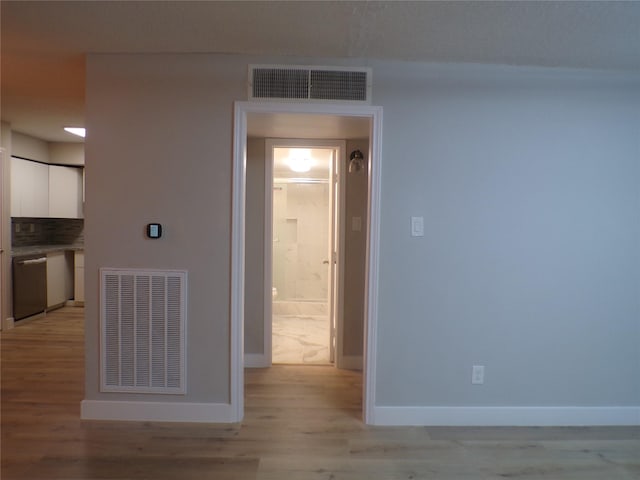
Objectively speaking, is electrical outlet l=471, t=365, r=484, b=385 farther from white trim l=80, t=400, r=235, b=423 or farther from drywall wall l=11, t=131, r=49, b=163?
drywall wall l=11, t=131, r=49, b=163

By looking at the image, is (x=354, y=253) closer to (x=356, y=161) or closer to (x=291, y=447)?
(x=356, y=161)

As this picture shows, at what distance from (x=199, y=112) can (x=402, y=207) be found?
1.42 m

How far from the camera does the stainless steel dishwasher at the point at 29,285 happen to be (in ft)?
15.0

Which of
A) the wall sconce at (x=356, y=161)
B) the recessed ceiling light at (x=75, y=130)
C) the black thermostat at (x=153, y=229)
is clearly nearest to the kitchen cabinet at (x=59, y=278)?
the recessed ceiling light at (x=75, y=130)

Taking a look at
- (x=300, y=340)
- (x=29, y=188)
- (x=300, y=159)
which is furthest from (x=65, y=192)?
(x=300, y=340)

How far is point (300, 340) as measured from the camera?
14.4ft

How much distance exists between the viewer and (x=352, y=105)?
2.42 m

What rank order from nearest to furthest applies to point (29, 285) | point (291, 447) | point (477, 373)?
1. point (291, 447)
2. point (477, 373)
3. point (29, 285)

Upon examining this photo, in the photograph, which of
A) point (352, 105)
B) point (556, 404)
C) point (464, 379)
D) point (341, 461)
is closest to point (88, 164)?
point (352, 105)

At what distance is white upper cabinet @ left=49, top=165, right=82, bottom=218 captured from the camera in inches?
221

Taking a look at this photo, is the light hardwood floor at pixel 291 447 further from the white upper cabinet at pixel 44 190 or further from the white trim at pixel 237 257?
the white upper cabinet at pixel 44 190

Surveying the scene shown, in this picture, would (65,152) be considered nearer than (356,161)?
No

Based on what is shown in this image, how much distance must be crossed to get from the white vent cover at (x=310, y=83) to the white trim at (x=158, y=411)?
2023 mm

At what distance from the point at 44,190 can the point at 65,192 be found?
0.26 m
